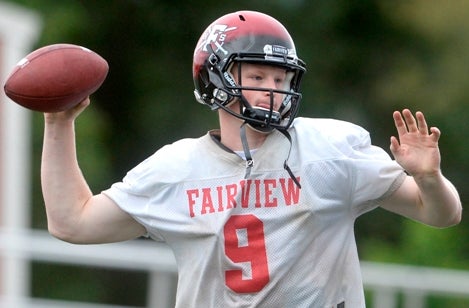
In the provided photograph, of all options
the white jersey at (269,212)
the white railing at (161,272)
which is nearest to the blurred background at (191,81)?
the white railing at (161,272)

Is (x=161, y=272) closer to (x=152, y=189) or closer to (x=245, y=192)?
(x=152, y=189)

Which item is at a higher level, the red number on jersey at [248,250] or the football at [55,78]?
the football at [55,78]

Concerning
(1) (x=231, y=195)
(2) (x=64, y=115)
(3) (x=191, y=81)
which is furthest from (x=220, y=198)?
(3) (x=191, y=81)

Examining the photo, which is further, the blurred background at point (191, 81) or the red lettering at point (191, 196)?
the blurred background at point (191, 81)

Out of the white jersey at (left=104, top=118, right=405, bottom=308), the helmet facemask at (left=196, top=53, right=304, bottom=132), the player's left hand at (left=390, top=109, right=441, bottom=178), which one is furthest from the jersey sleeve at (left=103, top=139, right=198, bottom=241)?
the player's left hand at (left=390, top=109, right=441, bottom=178)

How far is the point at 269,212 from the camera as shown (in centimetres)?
484

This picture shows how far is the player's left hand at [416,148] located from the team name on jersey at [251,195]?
36cm

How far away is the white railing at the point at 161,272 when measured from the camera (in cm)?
946

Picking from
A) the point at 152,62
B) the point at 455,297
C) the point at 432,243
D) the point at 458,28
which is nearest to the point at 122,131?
the point at 152,62

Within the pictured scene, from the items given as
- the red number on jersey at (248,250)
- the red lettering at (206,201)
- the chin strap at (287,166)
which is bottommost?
the red number on jersey at (248,250)

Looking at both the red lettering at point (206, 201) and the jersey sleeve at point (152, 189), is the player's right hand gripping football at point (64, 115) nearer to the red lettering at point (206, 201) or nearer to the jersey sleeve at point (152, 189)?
the jersey sleeve at point (152, 189)

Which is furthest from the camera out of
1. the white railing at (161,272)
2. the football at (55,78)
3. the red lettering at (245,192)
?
the white railing at (161,272)

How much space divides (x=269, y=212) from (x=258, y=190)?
83 mm

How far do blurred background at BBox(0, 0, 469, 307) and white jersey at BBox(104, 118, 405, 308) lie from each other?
11.9 metres
